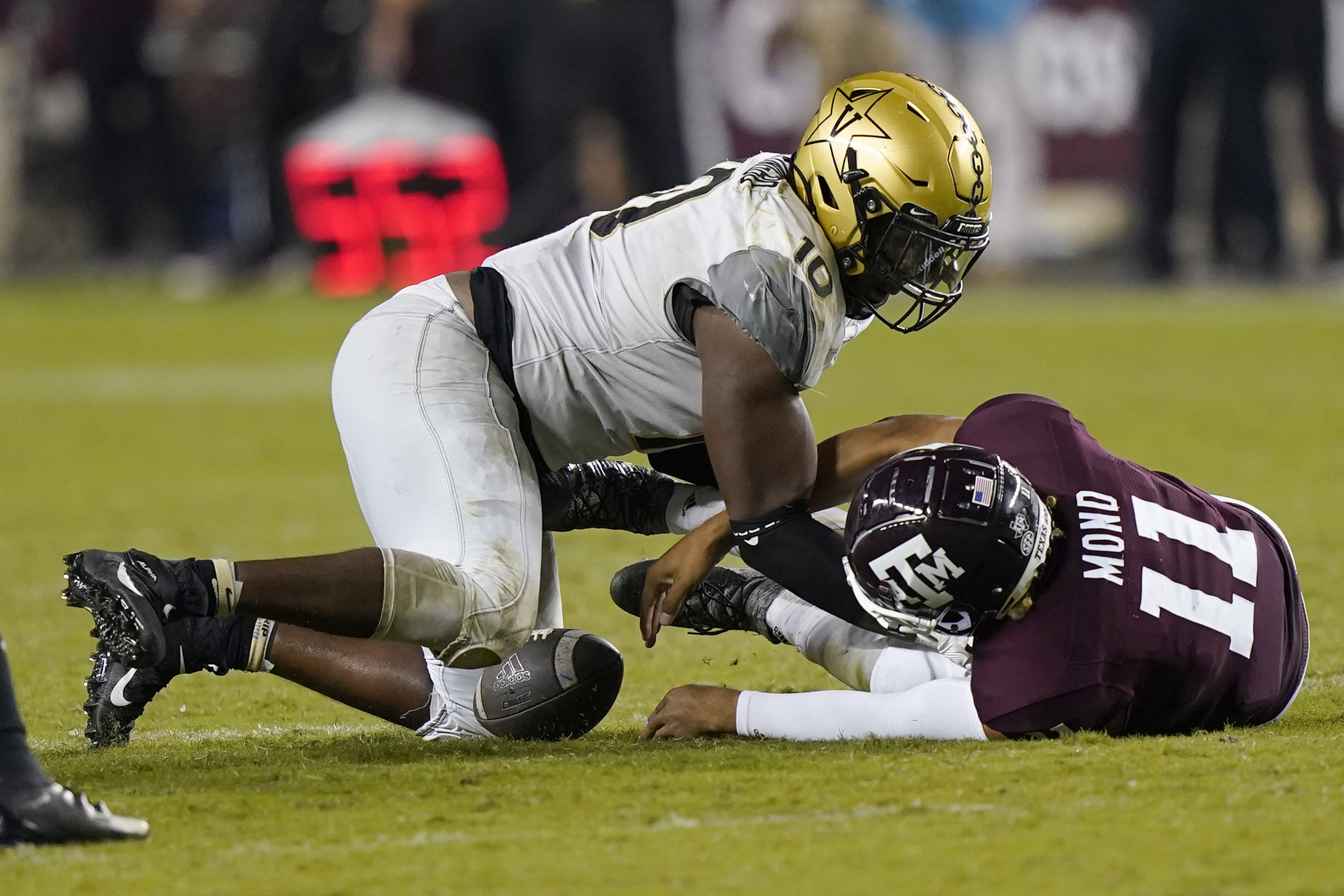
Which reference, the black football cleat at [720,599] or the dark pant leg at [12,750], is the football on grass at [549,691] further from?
the dark pant leg at [12,750]

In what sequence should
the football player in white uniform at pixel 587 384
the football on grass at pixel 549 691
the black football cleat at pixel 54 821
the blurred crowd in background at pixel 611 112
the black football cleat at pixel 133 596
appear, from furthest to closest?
the blurred crowd in background at pixel 611 112
the football on grass at pixel 549 691
the football player in white uniform at pixel 587 384
the black football cleat at pixel 133 596
the black football cleat at pixel 54 821

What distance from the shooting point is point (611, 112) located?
46.2ft

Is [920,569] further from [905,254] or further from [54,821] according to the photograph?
[54,821]

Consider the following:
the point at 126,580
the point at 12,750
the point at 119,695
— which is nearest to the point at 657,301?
the point at 126,580

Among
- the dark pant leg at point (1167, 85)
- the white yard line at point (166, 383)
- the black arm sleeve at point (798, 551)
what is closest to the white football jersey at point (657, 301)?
the black arm sleeve at point (798, 551)

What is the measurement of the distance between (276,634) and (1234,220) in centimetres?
1169

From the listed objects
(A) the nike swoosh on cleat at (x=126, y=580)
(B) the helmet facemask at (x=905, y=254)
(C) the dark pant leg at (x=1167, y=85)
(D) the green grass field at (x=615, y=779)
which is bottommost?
(D) the green grass field at (x=615, y=779)

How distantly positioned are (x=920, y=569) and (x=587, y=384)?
0.90m

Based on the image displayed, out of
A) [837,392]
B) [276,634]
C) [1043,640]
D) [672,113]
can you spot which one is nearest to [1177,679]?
[1043,640]

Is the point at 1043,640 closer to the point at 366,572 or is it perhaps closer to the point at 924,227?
the point at 924,227

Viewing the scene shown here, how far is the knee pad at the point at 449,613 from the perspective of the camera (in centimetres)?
357

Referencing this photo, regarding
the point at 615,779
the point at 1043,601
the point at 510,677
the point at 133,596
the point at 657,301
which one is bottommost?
the point at 615,779

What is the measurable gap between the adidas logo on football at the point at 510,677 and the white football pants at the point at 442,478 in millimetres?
54

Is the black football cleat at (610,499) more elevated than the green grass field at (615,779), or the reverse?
the black football cleat at (610,499)
